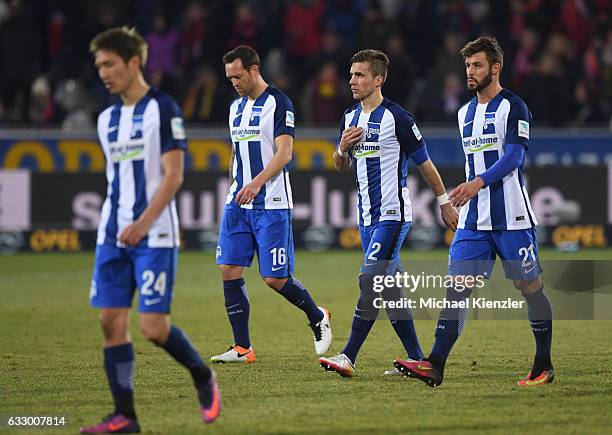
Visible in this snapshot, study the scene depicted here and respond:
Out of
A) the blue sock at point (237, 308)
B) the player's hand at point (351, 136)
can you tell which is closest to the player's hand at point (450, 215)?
the player's hand at point (351, 136)

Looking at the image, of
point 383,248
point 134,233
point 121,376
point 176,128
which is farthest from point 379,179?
point 121,376

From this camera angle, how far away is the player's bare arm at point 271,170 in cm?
797

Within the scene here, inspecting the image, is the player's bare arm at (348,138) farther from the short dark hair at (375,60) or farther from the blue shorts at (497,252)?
the blue shorts at (497,252)

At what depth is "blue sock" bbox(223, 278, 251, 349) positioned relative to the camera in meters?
8.87

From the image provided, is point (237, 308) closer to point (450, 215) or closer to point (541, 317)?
point (450, 215)

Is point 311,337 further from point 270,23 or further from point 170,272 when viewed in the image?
point 270,23

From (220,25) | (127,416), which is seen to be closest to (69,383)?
(127,416)

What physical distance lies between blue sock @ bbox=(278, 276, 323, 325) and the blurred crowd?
32.8 ft

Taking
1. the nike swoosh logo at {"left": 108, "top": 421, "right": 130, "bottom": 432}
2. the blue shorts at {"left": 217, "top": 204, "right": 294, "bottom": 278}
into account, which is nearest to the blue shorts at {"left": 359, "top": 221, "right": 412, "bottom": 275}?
the blue shorts at {"left": 217, "top": 204, "right": 294, "bottom": 278}

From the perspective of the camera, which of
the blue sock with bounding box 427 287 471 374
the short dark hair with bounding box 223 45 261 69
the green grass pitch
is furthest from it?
the short dark hair with bounding box 223 45 261 69

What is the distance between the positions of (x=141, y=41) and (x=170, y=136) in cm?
56

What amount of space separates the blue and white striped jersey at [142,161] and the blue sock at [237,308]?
2.74 metres

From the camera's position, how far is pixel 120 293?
6.13 meters

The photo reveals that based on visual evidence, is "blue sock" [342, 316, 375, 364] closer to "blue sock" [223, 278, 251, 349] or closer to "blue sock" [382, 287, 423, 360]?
"blue sock" [382, 287, 423, 360]
